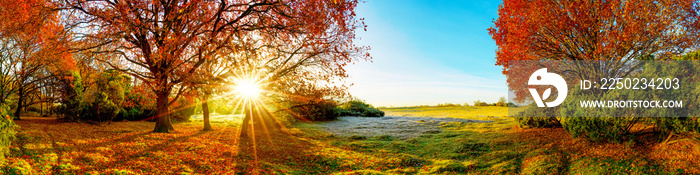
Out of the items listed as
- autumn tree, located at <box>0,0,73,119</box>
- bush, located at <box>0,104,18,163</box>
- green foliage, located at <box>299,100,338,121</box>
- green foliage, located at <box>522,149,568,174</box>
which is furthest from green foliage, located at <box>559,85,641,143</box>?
autumn tree, located at <box>0,0,73,119</box>

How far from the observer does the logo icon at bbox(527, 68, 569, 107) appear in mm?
12088

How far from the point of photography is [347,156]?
1126 centimetres

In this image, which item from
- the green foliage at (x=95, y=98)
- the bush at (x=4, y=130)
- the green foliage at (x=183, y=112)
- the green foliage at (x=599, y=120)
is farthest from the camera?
the green foliage at (x=183, y=112)

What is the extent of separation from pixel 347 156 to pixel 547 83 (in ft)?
29.8

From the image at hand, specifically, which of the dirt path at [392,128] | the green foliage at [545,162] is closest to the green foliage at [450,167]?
the green foliage at [545,162]

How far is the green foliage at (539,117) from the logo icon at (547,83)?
10.4 inches

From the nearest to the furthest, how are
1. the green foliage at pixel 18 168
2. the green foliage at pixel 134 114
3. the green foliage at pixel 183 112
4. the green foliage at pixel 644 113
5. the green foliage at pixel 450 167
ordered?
the green foliage at pixel 18 168 < the green foliage at pixel 644 113 < the green foliage at pixel 450 167 < the green foliage at pixel 134 114 < the green foliage at pixel 183 112

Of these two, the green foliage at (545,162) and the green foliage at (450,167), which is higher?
the green foliage at (545,162)

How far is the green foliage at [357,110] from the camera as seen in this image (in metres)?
31.7

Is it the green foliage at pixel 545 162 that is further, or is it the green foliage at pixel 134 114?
the green foliage at pixel 134 114

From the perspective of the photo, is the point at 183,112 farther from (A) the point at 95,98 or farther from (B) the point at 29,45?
(B) the point at 29,45

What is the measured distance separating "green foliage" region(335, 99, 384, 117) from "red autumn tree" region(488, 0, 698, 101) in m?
18.1

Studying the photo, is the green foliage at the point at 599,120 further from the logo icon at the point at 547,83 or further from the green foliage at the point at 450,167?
the green foliage at the point at 450,167

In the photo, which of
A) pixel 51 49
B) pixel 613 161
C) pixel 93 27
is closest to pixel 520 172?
pixel 613 161
